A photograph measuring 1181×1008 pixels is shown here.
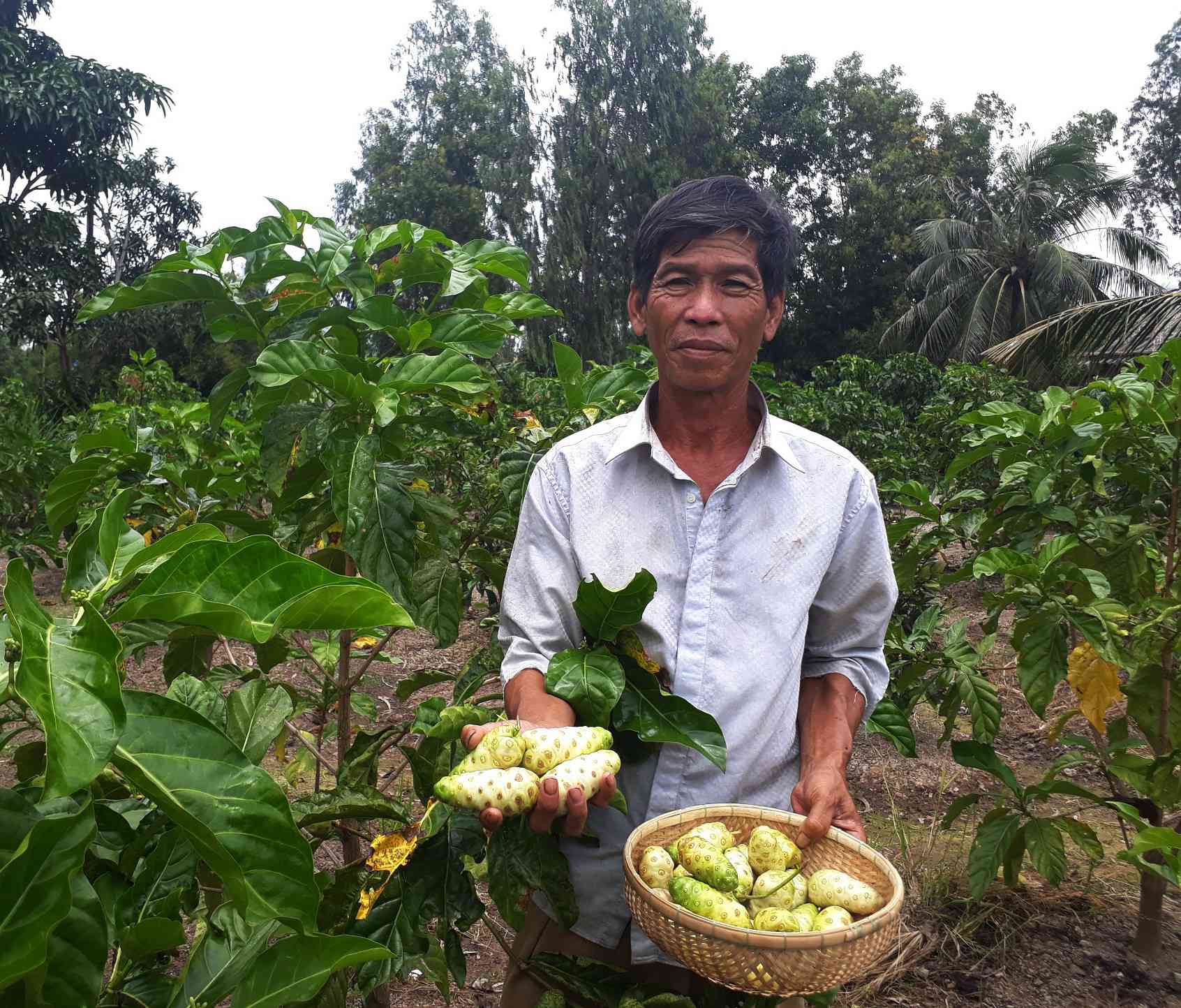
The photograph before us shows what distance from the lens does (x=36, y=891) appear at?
0.67 metres

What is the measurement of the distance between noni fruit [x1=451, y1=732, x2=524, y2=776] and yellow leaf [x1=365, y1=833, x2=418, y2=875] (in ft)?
0.39

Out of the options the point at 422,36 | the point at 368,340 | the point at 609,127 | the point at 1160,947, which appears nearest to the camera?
the point at 368,340

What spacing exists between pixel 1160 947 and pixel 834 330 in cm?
2227

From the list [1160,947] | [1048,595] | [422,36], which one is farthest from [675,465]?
[422,36]

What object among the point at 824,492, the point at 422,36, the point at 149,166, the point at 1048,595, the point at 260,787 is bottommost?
the point at 1048,595

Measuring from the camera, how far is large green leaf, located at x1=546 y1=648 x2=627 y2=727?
4.49 feet

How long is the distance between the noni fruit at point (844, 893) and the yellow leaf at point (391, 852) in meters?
0.59

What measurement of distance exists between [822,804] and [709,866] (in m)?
0.26

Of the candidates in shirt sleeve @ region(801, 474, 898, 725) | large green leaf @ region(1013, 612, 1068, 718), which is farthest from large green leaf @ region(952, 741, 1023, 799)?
shirt sleeve @ region(801, 474, 898, 725)

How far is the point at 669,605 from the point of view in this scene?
1564mm

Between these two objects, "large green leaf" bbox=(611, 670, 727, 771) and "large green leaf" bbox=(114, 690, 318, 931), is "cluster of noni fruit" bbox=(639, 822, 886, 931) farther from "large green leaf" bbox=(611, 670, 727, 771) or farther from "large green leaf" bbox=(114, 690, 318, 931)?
"large green leaf" bbox=(114, 690, 318, 931)

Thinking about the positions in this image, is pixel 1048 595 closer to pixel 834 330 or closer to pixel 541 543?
pixel 541 543

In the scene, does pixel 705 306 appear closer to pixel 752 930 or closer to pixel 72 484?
pixel 752 930

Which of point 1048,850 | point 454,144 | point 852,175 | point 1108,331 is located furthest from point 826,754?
point 454,144
